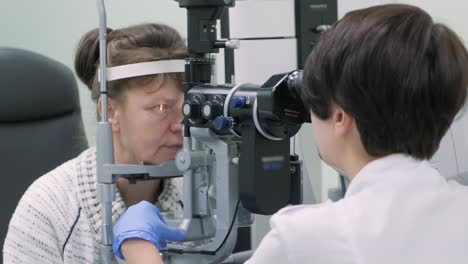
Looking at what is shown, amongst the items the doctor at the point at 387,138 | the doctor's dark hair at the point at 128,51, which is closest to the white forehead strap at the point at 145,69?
the doctor's dark hair at the point at 128,51

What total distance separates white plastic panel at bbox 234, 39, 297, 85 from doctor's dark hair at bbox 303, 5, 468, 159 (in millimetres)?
1037

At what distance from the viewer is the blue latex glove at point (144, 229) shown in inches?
45.4

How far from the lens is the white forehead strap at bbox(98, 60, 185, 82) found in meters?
1.35

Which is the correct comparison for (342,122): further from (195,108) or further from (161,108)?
(161,108)

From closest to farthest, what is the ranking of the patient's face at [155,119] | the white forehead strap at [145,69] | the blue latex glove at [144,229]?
the blue latex glove at [144,229] < the white forehead strap at [145,69] < the patient's face at [155,119]

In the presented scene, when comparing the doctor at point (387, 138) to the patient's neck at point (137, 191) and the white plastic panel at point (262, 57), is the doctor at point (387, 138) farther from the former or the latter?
the white plastic panel at point (262, 57)

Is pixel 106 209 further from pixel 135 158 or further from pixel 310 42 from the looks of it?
pixel 310 42

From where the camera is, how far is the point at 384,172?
0.91m

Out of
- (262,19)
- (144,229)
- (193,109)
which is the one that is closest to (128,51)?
(193,109)

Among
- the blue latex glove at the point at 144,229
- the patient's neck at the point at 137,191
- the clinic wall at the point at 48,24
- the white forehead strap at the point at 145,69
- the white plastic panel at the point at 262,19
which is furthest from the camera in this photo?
the clinic wall at the point at 48,24

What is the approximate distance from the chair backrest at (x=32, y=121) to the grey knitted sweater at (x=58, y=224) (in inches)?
19.4

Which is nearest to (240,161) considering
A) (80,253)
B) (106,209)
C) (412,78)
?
(106,209)

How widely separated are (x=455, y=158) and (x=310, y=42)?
54cm

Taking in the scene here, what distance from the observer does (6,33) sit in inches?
112
